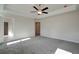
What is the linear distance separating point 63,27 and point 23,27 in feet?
12.8

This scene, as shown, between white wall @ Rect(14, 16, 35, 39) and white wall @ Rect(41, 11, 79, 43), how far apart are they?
5.25ft

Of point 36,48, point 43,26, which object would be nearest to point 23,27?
point 43,26

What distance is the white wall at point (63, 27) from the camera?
559 centimetres

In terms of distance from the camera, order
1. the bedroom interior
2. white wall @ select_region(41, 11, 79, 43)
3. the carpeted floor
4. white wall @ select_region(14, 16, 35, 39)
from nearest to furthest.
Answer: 1. the carpeted floor
2. the bedroom interior
3. white wall @ select_region(41, 11, 79, 43)
4. white wall @ select_region(14, 16, 35, 39)

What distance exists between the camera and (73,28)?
5.71 metres

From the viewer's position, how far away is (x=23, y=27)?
7.91m

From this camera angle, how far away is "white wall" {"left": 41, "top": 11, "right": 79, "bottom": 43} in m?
5.59

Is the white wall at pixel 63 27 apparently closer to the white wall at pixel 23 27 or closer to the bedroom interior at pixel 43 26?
the bedroom interior at pixel 43 26

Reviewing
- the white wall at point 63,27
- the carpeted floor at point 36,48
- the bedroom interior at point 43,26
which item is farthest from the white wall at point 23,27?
the carpeted floor at point 36,48

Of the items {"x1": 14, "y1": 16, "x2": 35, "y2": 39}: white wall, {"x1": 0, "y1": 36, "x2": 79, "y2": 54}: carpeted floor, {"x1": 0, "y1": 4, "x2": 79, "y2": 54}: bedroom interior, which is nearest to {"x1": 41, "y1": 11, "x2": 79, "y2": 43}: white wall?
{"x1": 0, "y1": 4, "x2": 79, "y2": 54}: bedroom interior

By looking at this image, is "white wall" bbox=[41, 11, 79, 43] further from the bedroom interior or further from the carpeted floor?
the carpeted floor

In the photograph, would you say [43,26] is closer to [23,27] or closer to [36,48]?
[23,27]
